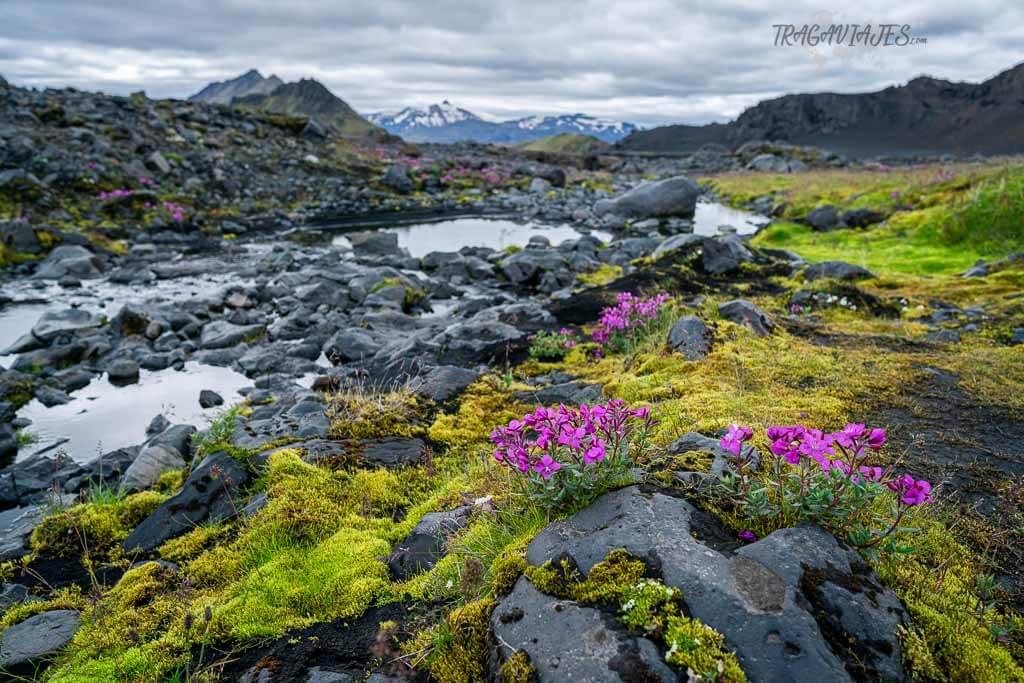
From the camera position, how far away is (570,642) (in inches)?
118

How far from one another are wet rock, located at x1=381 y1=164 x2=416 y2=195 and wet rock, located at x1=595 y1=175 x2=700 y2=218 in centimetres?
1761

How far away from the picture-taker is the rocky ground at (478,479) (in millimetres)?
3121

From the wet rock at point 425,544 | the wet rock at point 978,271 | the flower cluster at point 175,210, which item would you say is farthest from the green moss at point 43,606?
the flower cluster at point 175,210

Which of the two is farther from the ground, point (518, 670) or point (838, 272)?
point (518, 670)

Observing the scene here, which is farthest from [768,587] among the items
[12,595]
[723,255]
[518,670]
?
[723,255]

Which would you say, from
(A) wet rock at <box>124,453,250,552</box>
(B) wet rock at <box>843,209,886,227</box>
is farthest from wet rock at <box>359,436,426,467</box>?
(B) wet rock at <box>843,209,886,227</box>

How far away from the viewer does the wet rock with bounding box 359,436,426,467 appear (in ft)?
22.2

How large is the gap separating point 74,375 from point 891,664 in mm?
13171

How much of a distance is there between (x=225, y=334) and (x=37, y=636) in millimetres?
9974

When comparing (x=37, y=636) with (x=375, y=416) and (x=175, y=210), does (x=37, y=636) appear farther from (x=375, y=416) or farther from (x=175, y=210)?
(x=175, y=210)

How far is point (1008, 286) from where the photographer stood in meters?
13.0

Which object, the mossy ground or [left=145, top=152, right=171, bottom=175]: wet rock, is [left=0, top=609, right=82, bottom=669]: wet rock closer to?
the mossy ground

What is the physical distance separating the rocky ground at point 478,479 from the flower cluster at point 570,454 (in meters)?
0.16

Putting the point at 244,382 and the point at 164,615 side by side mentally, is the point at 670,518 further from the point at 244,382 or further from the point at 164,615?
the point at 244,382
